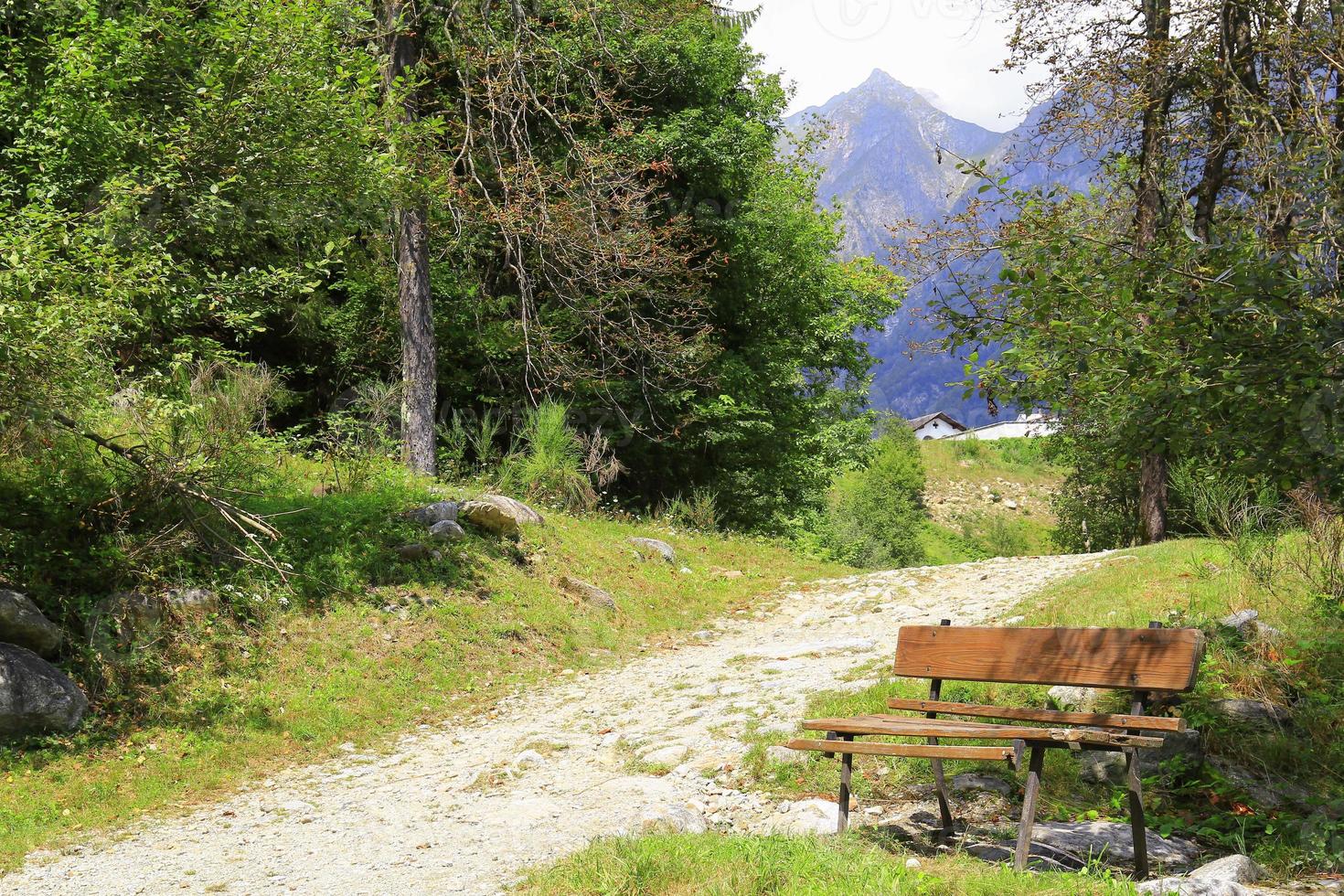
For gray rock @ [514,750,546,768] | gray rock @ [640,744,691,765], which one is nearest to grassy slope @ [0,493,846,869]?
gray rock @ [514,750,546,768]

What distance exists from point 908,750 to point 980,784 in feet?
4.30

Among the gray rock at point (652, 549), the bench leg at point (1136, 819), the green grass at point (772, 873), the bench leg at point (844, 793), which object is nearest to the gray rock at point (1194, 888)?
the green grass at point (772, 873)

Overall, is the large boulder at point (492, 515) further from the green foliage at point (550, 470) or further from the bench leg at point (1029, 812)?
the bench leg at point (1029, 812)

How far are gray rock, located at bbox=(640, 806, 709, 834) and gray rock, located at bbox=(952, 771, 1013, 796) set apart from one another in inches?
59.6

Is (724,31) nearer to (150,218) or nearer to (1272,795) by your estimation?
(150,218)

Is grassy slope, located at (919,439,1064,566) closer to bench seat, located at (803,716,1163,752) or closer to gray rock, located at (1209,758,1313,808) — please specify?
gray rock, located at (1209,758,1313,808)

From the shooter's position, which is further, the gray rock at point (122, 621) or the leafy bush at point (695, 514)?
the leafy bush at point (695, 514)

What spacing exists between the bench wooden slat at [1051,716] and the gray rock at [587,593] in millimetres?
6161

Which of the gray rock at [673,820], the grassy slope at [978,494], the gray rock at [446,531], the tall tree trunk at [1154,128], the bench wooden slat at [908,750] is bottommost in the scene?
the grassy slope at [978,494]

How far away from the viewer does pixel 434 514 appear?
11.0m

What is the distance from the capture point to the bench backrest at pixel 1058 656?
4367 mm

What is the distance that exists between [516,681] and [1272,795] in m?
6.20

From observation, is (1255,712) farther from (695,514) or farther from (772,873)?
(695,514)

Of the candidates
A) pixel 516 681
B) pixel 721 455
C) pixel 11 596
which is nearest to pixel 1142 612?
pixel 516 681
